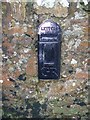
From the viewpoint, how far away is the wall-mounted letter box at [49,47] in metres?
2.94

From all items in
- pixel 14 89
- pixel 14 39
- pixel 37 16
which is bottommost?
pixel 14 89

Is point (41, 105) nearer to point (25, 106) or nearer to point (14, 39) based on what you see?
point (25, 106)

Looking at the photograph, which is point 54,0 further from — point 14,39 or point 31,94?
point 31,94

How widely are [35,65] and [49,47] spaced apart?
8.7 inches

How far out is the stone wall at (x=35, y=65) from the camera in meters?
2.96

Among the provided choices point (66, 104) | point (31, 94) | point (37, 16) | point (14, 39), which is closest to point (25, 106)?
point (31, 94)

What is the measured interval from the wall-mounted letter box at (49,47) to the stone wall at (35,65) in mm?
54

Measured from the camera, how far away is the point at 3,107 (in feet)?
10.3

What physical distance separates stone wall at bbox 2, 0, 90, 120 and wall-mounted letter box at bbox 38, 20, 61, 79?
0.05 m

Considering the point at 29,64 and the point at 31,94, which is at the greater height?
the point at 29,64

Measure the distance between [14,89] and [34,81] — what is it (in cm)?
19

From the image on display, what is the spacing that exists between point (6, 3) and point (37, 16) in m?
0.29

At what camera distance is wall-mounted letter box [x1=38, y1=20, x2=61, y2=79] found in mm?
2938

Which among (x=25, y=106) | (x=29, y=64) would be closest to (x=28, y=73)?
(x=29, y=64)
